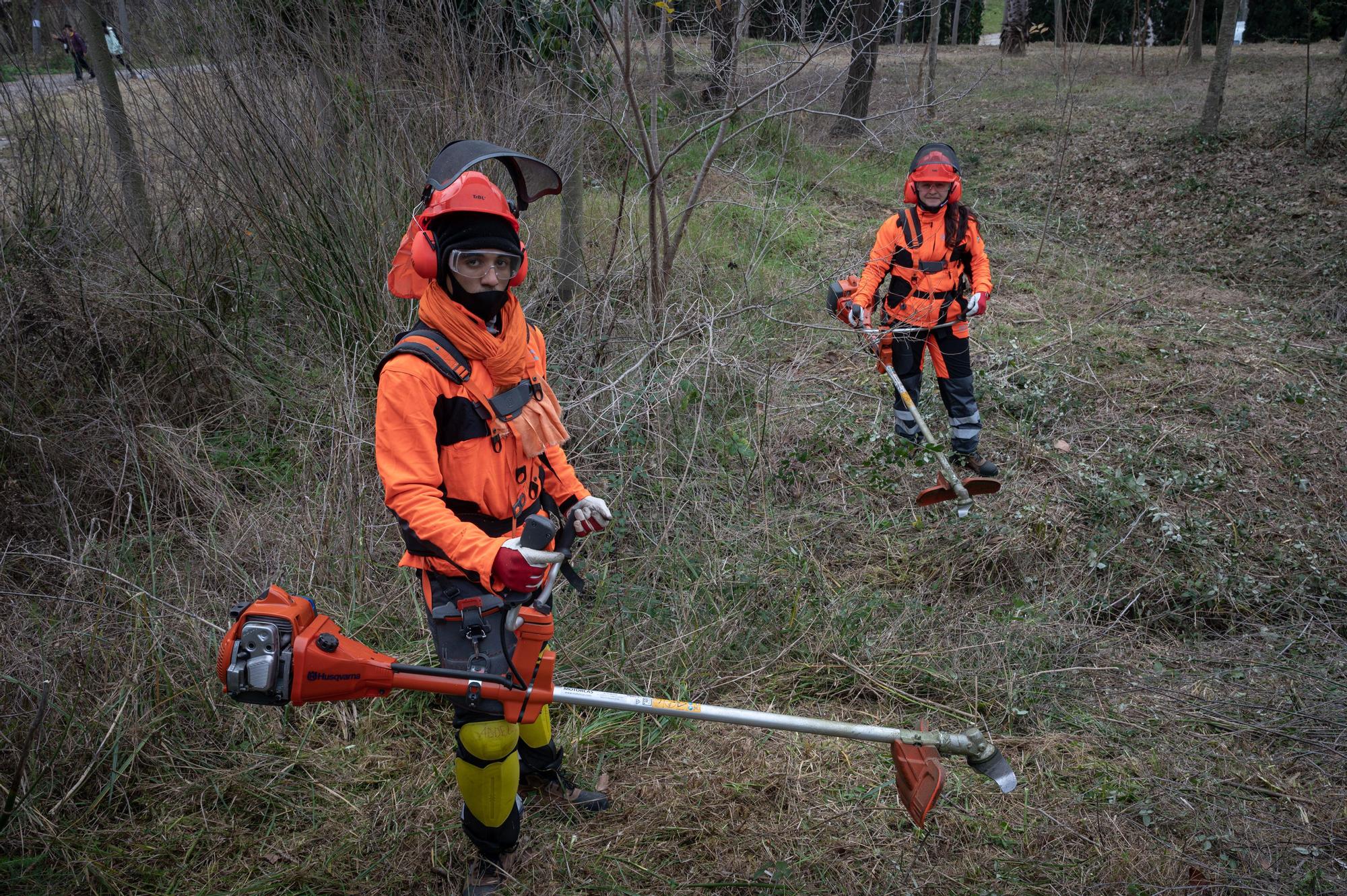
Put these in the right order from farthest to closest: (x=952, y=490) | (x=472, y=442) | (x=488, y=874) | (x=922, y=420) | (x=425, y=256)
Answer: (x=922, y=420) → (x=952, y=490) → (x=488, y=874) → (x=472, y=442) → (x=425, y=256)

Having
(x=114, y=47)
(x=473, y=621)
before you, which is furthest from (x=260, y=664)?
(x=114, y=47)

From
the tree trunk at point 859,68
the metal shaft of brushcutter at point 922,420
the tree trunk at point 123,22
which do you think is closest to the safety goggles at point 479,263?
the metal shaft of brushcutter at point 922,420

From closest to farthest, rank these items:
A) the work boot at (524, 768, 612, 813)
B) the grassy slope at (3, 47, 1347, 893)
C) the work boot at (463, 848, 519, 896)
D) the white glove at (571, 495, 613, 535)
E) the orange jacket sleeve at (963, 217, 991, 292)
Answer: the white glove at (571, 495, 613, 535)
the work boot at (463, 848, 519, 896)
the grassy slope at (3, 47, 1347, 893)
the work boot at (524, 768, 612, 813)
the orange jacket sleeve at (963, 217, 991, 292)

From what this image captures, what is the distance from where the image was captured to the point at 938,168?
538 cm

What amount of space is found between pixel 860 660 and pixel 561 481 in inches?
72.7

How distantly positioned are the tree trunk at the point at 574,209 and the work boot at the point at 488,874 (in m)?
3.80

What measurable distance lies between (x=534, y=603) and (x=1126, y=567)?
3.52m

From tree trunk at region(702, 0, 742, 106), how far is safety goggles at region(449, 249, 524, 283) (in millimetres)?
3611

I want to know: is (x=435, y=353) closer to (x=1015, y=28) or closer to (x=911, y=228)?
(x=911, y=228)

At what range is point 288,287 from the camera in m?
5.70

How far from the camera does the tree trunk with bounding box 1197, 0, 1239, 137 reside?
11.5m

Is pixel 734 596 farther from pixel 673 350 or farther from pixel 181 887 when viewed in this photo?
pixel 181 887

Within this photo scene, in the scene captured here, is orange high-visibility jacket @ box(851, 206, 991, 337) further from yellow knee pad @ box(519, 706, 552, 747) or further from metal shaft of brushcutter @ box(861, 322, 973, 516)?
yellow knee pad @ box(519, 706, 552, 747)

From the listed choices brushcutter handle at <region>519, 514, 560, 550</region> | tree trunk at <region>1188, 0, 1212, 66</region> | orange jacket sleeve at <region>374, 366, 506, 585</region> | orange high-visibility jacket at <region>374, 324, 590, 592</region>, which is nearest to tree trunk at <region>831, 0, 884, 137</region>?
orange high-visibility jacket at <region>374, 324, 590, 592</region>
